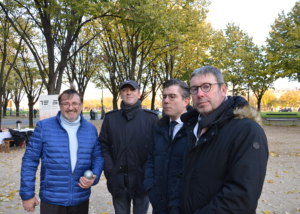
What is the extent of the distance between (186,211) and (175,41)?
13321 mm

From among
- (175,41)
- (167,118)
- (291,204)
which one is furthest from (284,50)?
(167,118)

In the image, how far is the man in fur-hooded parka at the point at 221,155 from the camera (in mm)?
1414

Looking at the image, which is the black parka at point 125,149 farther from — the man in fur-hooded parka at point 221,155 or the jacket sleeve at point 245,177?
the jacket sleeve at point 245,177

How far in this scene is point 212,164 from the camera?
1.59m

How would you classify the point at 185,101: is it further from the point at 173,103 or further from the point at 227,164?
the point at 227,164

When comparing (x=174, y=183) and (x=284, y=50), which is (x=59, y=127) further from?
(x=284, y=50)

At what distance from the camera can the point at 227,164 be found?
155cm

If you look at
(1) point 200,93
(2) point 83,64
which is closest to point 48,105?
(1) point 200,93

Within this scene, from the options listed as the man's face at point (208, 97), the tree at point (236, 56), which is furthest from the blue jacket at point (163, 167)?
the tree at point (236, 56)

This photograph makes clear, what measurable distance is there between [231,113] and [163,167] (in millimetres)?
1060

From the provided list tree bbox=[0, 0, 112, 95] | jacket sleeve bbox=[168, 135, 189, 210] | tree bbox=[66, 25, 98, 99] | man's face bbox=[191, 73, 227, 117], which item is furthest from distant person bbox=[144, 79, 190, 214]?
tree bbox=[66, 25, 98, 99]

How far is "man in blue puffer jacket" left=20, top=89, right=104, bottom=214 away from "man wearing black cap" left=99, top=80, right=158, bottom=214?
0.96 feet

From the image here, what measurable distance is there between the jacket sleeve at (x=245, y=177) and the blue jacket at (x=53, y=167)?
1.73 meters

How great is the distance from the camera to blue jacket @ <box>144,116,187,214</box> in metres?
2.27
